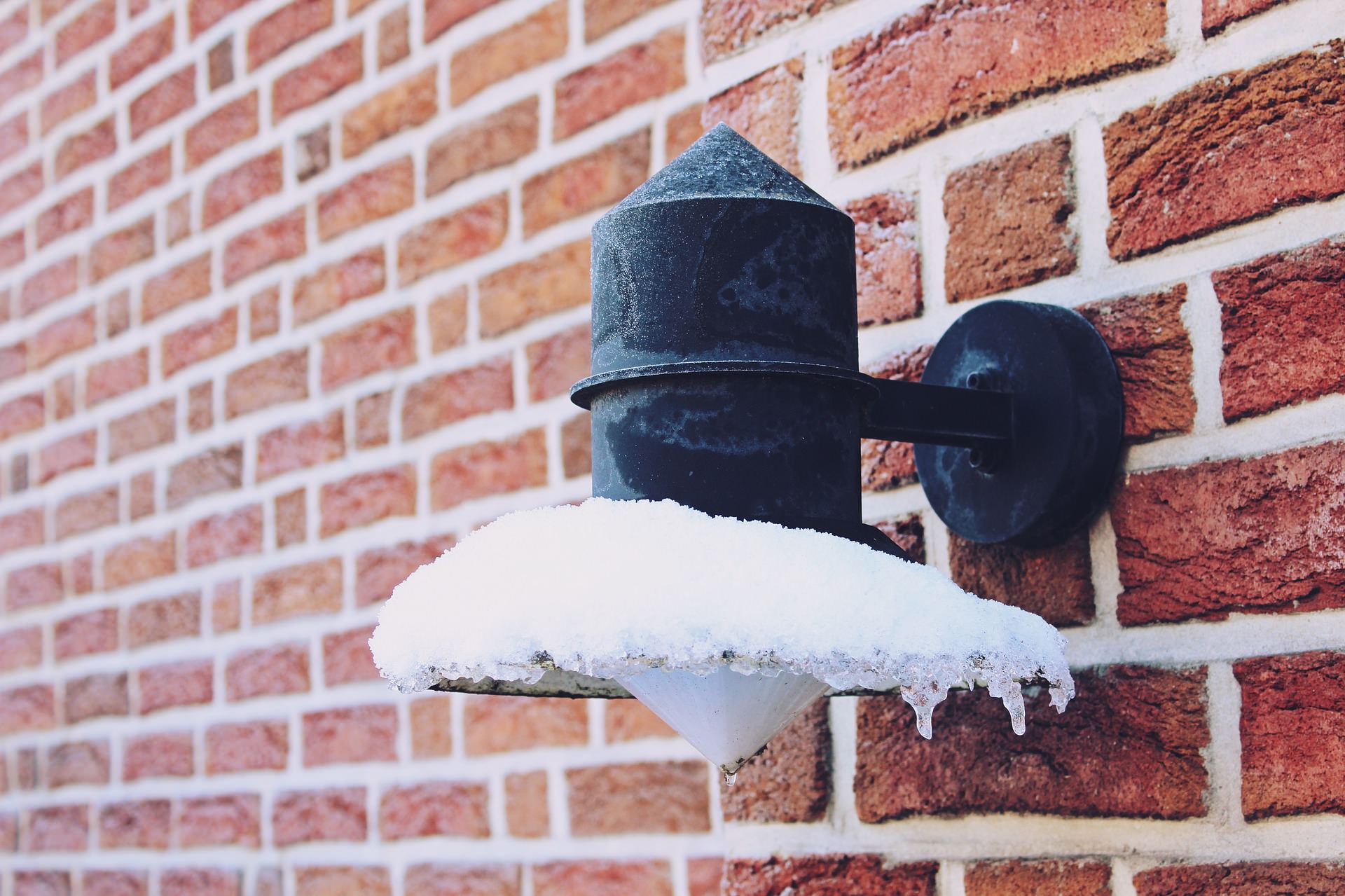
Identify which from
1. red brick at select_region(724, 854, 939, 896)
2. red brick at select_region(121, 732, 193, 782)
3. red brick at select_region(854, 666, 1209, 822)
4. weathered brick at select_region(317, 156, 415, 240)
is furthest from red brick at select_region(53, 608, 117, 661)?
red brick at select_region(854, 666, 1209, 822)

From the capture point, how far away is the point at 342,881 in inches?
55.0

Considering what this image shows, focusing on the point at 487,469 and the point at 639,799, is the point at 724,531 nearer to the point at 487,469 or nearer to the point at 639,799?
the point at 639,799

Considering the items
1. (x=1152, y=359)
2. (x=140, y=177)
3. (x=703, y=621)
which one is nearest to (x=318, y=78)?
(x=140, y=177)

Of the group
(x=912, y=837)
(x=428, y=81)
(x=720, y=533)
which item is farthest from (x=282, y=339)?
(x=720, y=533)

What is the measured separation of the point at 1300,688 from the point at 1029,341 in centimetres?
23

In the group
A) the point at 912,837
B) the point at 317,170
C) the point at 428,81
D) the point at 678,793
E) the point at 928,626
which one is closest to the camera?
the point at 928,626

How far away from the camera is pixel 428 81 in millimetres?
1411

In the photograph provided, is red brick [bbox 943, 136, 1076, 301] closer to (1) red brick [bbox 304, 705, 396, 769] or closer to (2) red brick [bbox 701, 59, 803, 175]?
(2) red brick [bbox 701, 59, 803, 175]

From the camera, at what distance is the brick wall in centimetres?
74

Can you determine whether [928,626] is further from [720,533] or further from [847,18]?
[847,18]

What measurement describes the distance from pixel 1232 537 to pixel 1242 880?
17cm

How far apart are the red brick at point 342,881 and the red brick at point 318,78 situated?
2.58ft

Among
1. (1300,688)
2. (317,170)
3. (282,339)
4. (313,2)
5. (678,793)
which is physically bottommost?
(678,793)

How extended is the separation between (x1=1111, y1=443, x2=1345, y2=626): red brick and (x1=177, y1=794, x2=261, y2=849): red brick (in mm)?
1024
